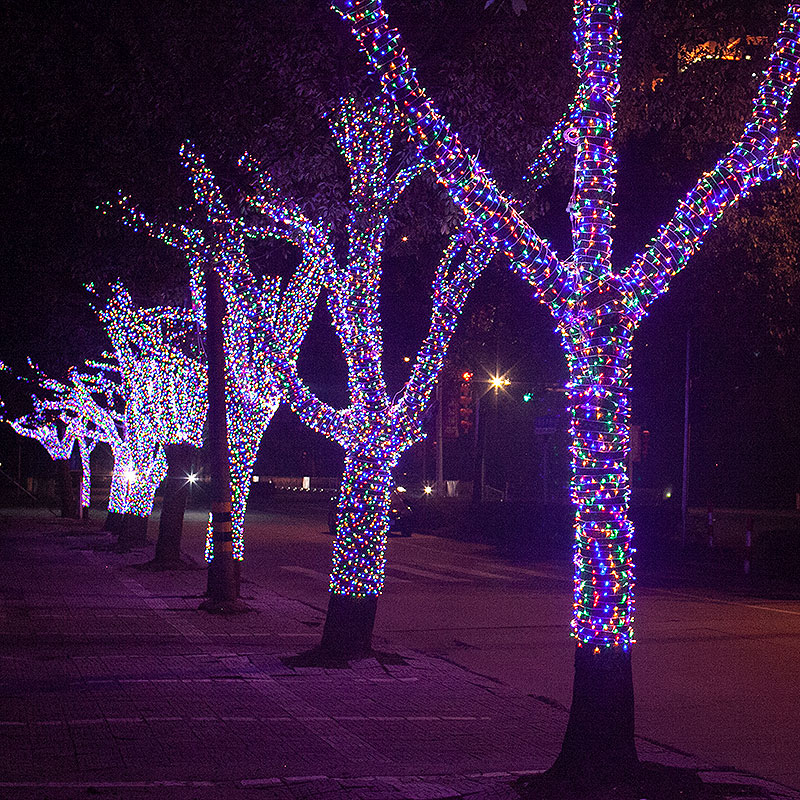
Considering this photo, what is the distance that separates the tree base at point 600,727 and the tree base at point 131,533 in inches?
813

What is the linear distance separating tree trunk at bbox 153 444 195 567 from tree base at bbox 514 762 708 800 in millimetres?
14965

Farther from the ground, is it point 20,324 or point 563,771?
point 20,324

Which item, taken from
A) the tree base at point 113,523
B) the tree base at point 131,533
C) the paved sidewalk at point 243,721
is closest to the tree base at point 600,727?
the paved sidewalk at point 243,721

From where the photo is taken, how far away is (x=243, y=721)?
8.59 metres

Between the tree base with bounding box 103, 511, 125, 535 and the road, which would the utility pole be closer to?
the road

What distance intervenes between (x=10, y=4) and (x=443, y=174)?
7.07 m

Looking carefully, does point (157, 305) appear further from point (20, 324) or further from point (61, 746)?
point (61, 746)

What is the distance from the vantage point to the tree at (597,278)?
6.56 m

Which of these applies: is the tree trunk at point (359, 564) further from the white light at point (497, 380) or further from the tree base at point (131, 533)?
the white light at point (497, 380)

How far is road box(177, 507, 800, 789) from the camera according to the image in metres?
9.02

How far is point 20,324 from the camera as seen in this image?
81.5 feet

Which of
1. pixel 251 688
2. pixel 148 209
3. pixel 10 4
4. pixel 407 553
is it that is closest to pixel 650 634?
pixel 251 688

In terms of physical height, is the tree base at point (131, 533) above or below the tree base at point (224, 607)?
above

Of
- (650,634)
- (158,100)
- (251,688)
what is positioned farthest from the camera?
(650,634)
